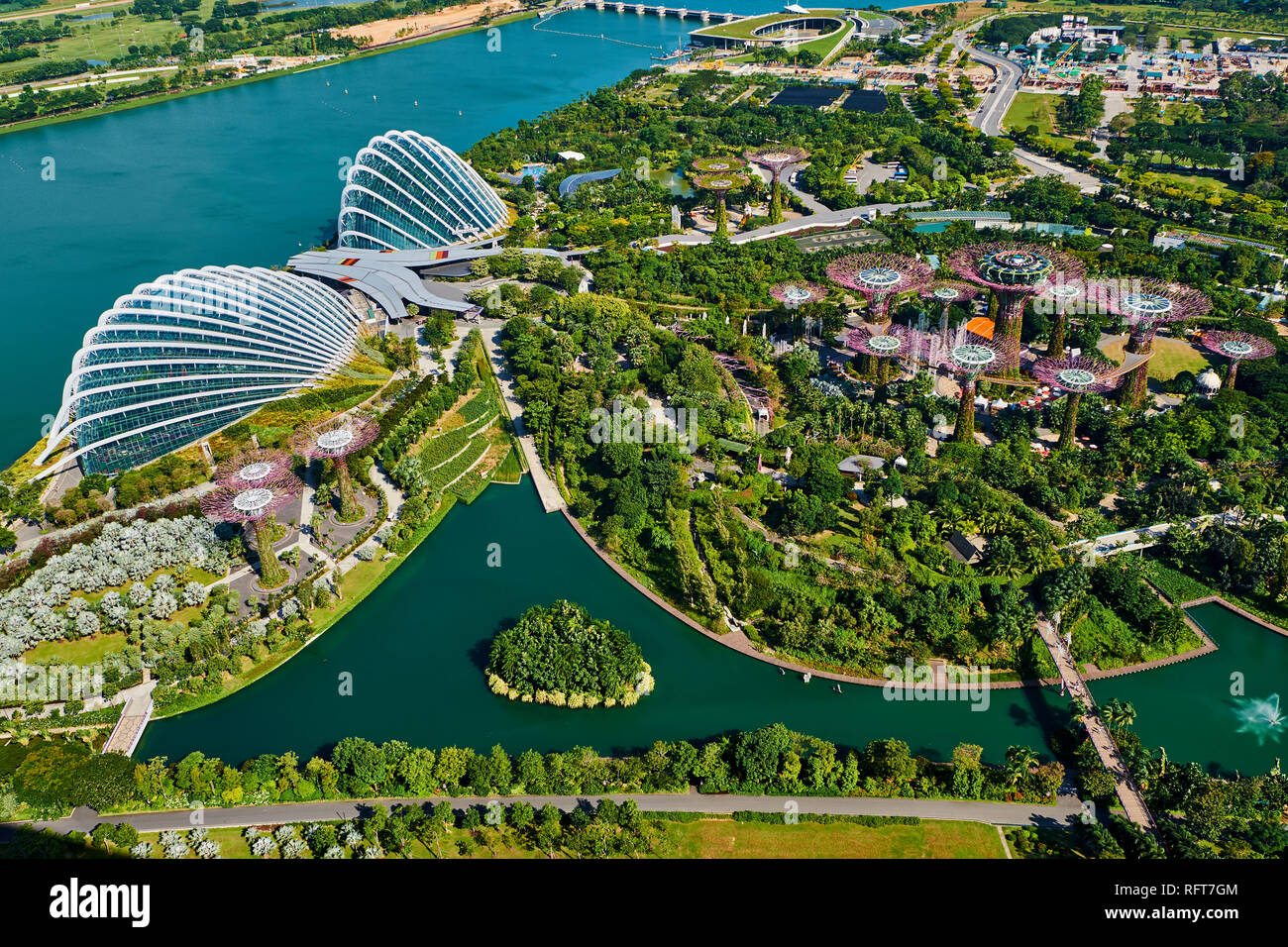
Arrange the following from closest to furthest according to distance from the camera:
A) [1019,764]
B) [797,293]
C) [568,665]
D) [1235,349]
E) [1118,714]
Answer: [1019,764]
[1118,714]
[568,665]
[1235,349]
[797,293]

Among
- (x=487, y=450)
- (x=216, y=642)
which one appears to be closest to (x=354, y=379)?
(x=487, y=450)

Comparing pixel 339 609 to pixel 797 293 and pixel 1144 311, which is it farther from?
pixel 1144 311

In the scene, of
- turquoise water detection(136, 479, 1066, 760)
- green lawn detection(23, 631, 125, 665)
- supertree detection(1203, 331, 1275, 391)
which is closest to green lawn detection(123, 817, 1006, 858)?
turquoise water detection(136, 479, 1066, 760)

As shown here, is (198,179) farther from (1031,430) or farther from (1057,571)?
(1057,571)

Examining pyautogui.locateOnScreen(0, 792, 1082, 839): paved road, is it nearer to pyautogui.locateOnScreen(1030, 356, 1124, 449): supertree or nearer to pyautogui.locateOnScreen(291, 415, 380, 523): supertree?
pyautogui.locateOnScreen(291, 415, 380, 523): supertree

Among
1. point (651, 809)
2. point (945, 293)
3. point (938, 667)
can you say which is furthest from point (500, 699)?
point (945, 293)
